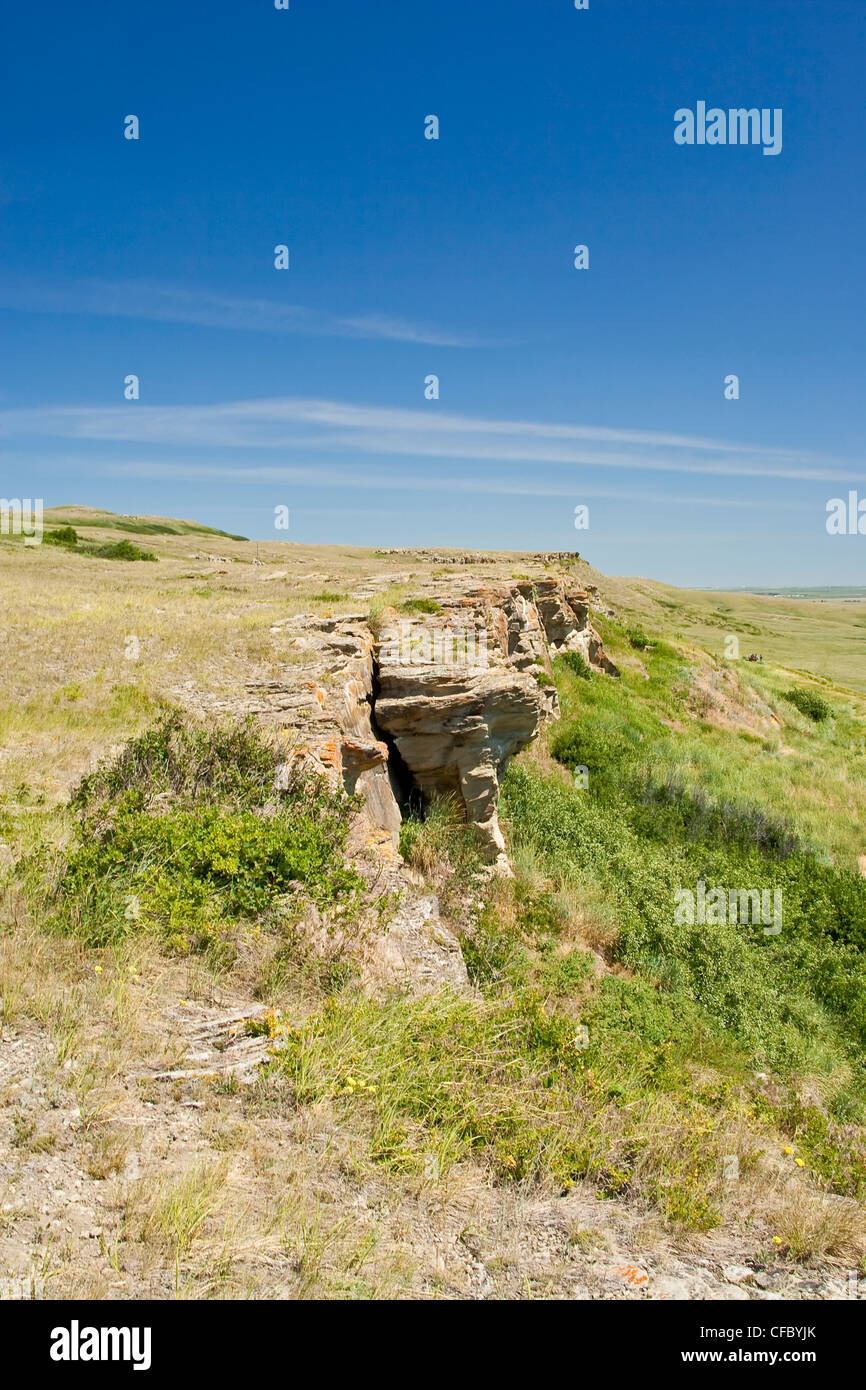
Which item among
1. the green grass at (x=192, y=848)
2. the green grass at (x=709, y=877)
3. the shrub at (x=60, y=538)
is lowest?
the green grass at (x=709, y=877)

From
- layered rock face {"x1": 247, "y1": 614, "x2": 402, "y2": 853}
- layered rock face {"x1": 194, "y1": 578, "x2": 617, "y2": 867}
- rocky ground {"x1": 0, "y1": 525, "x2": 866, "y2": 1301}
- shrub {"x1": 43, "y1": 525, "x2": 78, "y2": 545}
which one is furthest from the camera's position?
shrub {"x1": 43, "y1": 525, "x2": 78, "y2": 545}

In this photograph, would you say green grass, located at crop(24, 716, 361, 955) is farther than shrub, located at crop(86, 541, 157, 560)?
No

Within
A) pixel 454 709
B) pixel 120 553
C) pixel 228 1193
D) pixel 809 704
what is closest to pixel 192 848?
pixel 228 1193

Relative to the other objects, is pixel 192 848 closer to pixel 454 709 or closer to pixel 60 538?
pixel 454 709

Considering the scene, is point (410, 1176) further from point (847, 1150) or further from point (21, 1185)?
point (847, 1150)

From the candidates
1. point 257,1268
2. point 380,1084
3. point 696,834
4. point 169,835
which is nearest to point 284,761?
point 169,835

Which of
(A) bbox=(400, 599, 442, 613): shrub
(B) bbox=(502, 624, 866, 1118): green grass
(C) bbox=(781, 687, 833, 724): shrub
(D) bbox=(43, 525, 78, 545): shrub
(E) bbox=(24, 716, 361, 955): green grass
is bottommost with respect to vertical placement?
(B) bbox=(502, 624, 866, 1118): green grass

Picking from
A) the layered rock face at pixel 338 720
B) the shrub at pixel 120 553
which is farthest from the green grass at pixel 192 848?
the shrub at pixel 120 553

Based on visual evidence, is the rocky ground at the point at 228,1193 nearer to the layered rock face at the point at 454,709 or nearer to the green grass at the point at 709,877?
the green grass at the point at 709,877

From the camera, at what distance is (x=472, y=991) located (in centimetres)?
623

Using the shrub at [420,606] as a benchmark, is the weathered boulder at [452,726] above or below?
below

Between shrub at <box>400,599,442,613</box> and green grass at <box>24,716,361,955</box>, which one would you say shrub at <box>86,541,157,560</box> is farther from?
green grass at <box>24,716,361,955</box>

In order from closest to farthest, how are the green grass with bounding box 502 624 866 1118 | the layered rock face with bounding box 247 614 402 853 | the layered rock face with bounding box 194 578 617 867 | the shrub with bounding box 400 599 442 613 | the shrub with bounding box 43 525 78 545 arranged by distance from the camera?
the layered rock face with bounding box 247 614 402 853 → the layered rock face with bounding box 194 578 617 867 → the green grass with bounding box 502 624 866 1118 → the shrub with bounding box 400 599 442 613 → the shrub with bounding box 43 525 78 545

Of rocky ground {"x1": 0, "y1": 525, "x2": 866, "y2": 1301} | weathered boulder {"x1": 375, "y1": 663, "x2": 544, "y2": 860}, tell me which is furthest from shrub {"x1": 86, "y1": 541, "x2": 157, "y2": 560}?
rocky ground {"x1": 0, "y1": 525, "x2": 866, "y2": 1301}
